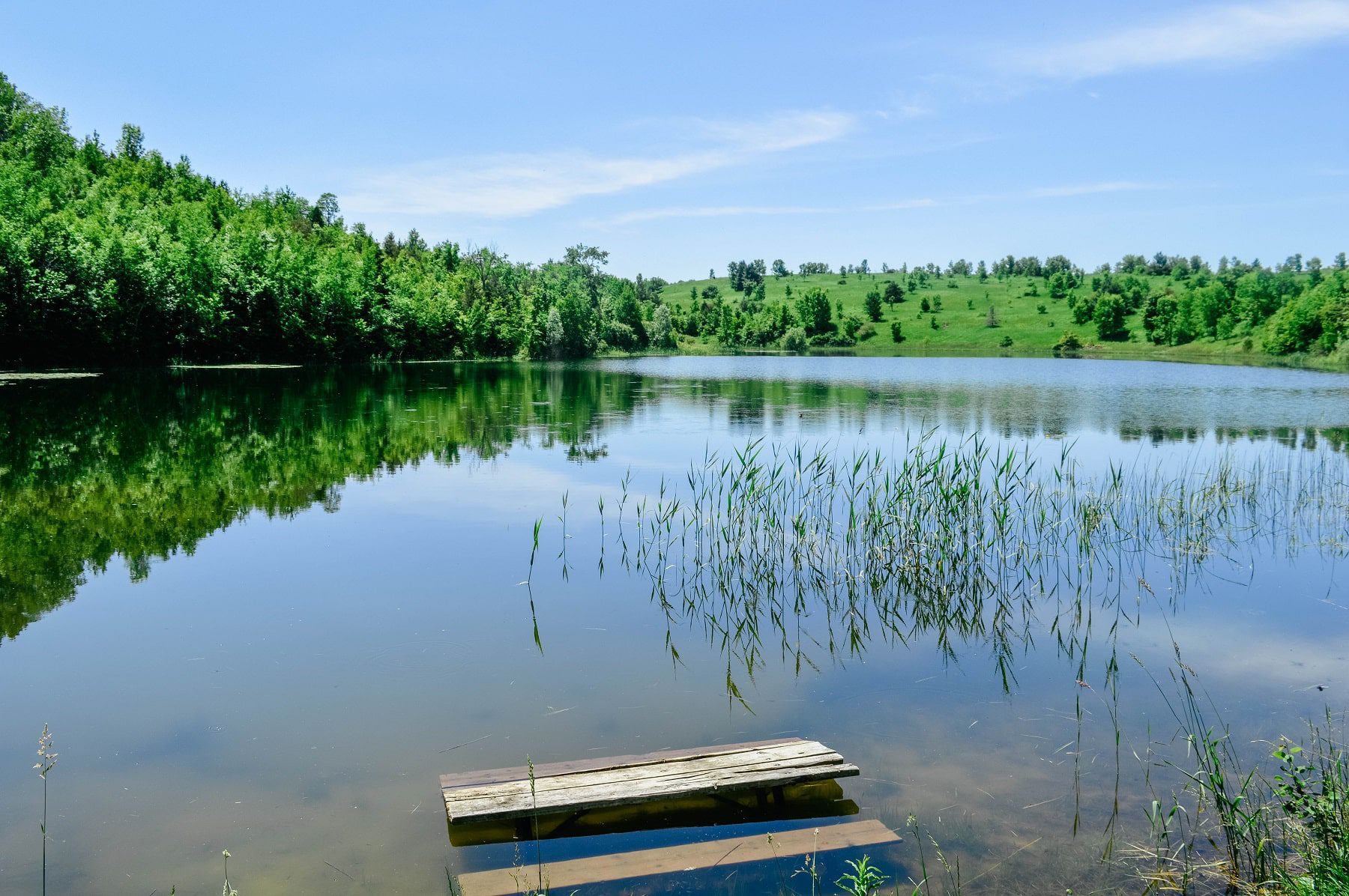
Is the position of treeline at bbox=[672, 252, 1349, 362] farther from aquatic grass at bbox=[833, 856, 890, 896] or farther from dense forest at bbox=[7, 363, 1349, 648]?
aquatic grass at bbox=[833, 856, 890, 896]

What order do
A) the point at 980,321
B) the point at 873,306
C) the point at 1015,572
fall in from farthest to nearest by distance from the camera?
the point at 873,306, the point at 980,321, the point at 1015,572

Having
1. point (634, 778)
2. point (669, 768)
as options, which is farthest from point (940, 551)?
point (634, 778)

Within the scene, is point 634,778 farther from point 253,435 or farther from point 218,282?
point 218,282

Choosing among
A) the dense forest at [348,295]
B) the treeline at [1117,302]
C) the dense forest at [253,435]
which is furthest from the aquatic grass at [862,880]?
the treeline at [1117,302]

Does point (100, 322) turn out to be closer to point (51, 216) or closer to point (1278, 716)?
point (51, 216)

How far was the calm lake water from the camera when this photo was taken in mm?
5449

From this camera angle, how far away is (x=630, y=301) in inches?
4422

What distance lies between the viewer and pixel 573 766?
5918mm

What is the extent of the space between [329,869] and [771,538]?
8.12 metres

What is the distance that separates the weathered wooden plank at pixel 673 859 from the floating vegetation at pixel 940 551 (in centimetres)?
241

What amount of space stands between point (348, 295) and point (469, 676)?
66.8 meters

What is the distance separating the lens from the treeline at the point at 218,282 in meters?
46.0

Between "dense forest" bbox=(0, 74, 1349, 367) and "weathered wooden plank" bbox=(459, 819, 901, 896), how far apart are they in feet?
163

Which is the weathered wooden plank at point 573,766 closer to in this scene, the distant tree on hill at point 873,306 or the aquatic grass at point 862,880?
the aquatic grass at point 862,880
